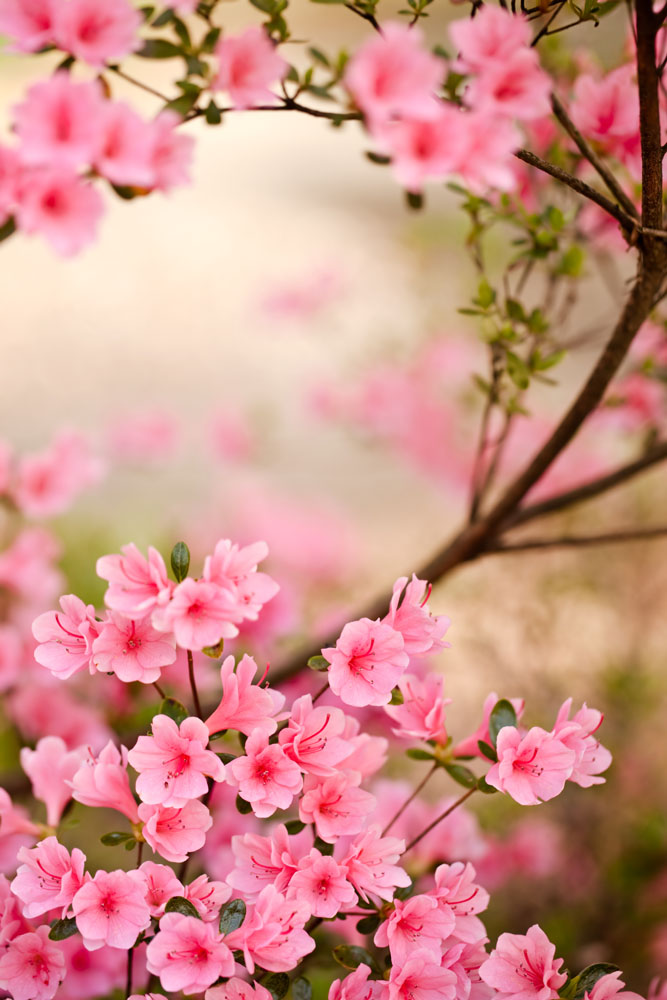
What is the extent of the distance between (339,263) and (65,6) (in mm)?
2404

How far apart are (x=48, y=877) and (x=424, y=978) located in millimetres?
219

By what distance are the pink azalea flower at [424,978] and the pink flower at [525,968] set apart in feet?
0.08

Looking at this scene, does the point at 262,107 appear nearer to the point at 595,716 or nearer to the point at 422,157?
the point at 422,157

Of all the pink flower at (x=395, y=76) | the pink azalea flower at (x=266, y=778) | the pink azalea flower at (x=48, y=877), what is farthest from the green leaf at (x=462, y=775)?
the pink flower at (x=395, y=76)

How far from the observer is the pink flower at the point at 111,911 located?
492 millimetres

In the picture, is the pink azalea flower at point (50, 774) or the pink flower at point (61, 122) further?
the pink azalea flower at point (50, 774)

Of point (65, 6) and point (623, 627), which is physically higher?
point (65, 6)

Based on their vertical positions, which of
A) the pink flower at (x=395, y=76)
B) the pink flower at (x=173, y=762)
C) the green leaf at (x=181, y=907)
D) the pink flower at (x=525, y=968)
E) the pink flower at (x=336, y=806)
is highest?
the pink flower at (x=395, y=76)

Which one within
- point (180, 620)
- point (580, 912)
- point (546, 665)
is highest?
point (180, 620)

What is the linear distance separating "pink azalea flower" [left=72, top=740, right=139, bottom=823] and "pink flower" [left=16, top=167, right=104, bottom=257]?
294 mm

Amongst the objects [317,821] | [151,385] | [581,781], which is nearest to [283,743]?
[317,821]

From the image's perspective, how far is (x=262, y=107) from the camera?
1.90 ft

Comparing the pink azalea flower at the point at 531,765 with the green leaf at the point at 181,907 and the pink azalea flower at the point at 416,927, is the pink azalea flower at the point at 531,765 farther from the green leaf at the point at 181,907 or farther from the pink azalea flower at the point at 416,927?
the green leaf at the point at 181,907

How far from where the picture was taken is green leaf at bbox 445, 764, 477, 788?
599 mm
